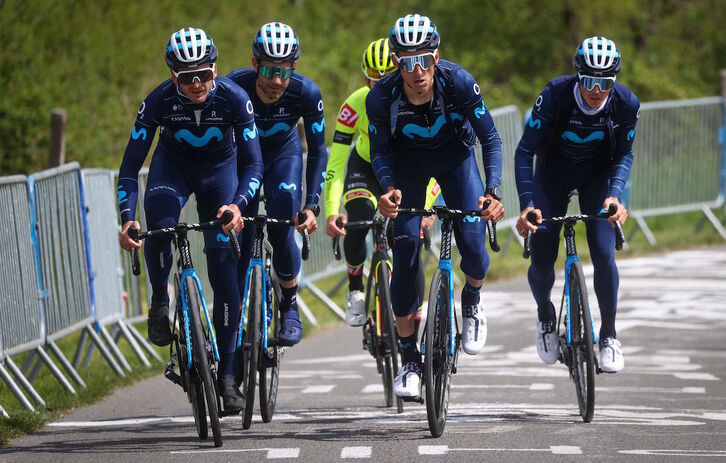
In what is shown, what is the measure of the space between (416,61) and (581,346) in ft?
6.58

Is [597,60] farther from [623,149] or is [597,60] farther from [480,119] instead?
[480,119]

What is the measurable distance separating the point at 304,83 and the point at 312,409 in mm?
2235

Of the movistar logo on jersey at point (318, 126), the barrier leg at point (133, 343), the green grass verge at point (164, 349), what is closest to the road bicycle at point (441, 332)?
the movistar logo on jersey at point (318, 126)

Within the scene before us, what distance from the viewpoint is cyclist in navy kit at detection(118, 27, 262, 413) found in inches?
332

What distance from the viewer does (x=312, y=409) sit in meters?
9.99

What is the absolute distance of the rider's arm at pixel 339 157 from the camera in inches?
394

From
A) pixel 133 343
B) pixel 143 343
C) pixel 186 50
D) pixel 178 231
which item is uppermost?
pixel 186 50

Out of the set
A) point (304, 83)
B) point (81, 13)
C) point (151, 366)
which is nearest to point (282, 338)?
point (304, 83)

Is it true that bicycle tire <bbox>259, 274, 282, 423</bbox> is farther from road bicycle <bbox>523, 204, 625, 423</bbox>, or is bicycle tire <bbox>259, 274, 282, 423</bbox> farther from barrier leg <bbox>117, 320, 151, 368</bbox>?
barrier leg <bbox>117, 320, 151, 368</bbox>

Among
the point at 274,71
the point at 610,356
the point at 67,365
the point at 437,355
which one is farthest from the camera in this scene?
the point at 67,365

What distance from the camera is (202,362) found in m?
8.13

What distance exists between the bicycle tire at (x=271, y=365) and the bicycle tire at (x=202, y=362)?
0.75 meters

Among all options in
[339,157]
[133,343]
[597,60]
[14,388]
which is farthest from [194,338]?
[133,343]

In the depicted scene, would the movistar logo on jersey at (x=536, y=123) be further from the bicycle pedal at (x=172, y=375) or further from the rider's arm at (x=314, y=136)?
the bicycle pedal at (x=172, y=375)
